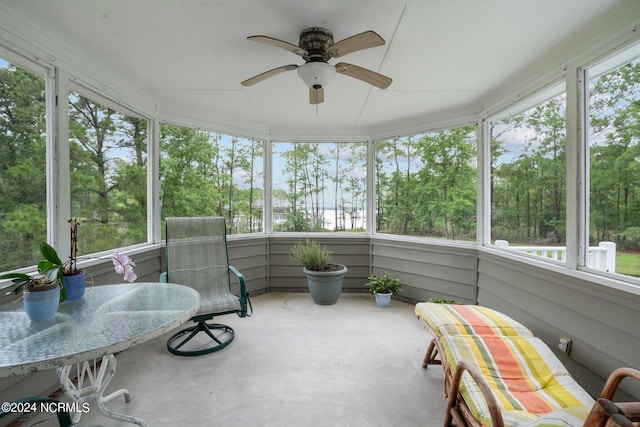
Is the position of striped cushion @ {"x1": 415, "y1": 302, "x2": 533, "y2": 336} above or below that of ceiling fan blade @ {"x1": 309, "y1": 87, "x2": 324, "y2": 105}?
below

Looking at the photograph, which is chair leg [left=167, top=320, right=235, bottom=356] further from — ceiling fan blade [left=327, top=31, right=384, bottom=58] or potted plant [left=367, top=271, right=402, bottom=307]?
ceiling fan blade [left=327, top=31, right=384, bottom=58]

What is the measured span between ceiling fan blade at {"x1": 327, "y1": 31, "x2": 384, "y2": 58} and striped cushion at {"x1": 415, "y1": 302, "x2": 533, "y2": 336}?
73.7 inches

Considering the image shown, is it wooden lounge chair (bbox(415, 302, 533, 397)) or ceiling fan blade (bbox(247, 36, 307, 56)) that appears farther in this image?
wooden lounge chair (bbox(415, 302, 533, 397))

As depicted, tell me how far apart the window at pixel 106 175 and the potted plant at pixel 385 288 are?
2824 mm

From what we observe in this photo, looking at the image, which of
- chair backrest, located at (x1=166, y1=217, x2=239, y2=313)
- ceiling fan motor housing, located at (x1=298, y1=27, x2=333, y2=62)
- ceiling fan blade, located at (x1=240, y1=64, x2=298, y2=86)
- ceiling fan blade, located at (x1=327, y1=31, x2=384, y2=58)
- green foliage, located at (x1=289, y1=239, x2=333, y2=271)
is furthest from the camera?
green foliage, located at (x1=289, y1=239, x2=333, y2=271)

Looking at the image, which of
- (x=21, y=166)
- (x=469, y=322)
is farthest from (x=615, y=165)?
(x=21, y=166)

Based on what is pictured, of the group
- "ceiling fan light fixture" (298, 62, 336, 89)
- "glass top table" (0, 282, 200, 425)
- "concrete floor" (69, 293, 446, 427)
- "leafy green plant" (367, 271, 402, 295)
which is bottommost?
"concrete floor" (69, 293, 446, 427)

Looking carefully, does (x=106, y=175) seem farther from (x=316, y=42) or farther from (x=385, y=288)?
(x=385, y=288)

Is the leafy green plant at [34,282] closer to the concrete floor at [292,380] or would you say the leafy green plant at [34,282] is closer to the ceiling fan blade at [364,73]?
the concrete floor at [292,380]

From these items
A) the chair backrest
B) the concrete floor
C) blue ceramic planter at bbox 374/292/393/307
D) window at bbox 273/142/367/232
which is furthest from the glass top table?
window at bbox 273/142/367/232

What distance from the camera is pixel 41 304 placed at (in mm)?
1249

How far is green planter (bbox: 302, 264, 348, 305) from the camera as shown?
3.73m

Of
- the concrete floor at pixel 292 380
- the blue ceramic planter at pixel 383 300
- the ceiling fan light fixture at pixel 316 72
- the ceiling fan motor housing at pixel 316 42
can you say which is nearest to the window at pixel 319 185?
the blue ceramic planter at pixel 383 300

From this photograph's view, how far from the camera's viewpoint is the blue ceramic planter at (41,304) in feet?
4.03
